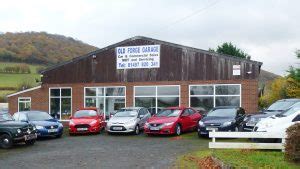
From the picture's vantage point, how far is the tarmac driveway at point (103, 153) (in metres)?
A: 13.3

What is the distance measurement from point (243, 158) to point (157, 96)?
19.6 metres

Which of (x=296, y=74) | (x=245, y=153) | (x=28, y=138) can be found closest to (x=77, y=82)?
(x=28, y=138)

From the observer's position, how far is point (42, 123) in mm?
22281

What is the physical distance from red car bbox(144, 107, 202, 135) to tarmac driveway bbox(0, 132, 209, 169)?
0.68 metres

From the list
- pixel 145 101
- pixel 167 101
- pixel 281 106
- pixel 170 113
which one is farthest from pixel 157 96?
pixel 281 106

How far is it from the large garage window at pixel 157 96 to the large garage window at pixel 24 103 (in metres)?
9.84

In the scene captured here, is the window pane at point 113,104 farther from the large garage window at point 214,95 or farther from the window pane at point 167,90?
the large garage window at point 214,95

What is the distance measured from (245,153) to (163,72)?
18.1m

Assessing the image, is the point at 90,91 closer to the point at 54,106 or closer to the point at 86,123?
the point at 54,106

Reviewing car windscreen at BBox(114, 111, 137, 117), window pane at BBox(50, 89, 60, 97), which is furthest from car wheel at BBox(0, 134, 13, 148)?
window pane at BBox(50, 89, 60, 97)

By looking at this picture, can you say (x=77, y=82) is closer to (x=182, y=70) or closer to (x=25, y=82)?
(x=182, y=70)

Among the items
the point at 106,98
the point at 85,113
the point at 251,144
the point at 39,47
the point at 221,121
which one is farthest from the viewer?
the point at 39,47

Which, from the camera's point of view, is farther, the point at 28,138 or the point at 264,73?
the point at 264,73

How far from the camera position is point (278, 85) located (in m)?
50.3
